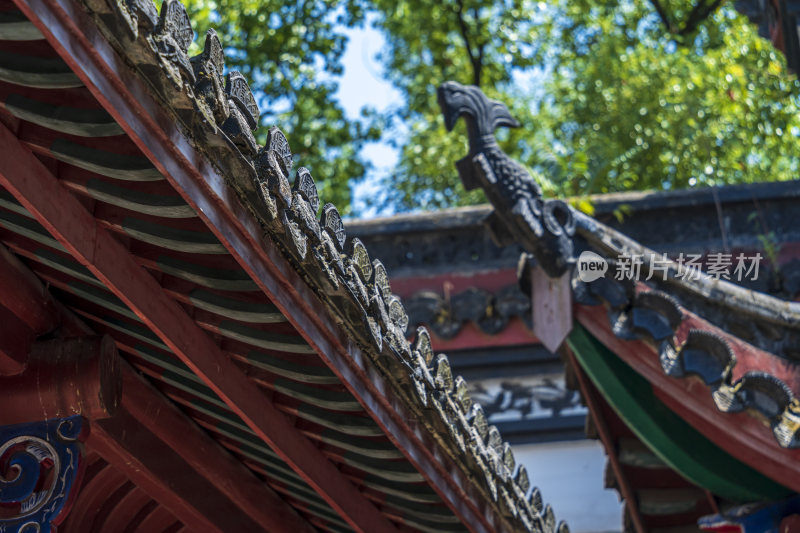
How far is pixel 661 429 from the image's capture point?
573 cm

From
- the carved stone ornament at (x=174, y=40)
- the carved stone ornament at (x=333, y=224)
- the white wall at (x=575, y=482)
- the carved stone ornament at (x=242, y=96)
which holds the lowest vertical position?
the white wall at (x=575, y=482)

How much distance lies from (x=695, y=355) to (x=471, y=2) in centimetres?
1073

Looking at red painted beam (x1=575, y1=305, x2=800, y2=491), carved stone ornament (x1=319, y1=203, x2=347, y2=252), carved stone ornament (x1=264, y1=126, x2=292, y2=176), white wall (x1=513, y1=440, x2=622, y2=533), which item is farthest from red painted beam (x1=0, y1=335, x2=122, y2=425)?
white wall (x1=513, y1=440, x2=622, y2=533)

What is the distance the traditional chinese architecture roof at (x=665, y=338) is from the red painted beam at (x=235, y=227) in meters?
1.31

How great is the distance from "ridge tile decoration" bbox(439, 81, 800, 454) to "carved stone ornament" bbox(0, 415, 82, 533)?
239 centimetres

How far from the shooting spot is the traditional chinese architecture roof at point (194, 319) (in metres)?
2.77

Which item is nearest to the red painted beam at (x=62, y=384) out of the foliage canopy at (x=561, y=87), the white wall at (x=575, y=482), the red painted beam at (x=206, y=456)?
the red painted beam at (x=206, y=456)

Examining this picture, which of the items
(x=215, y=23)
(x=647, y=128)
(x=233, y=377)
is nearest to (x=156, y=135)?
(x=233, y=377)

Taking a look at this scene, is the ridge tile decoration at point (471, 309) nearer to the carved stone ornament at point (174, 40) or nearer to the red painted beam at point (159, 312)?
the red painted beam at point (159, 312)

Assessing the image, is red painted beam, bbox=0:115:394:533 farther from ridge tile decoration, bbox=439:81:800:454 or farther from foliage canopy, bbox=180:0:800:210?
foliage canopy, bbox=180:0:800:210

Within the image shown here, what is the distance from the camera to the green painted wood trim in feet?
18.5

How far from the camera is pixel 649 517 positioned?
647cm

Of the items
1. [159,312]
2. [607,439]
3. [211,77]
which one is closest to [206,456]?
[159,312]

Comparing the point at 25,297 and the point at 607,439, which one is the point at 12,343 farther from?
the point at 607,439
